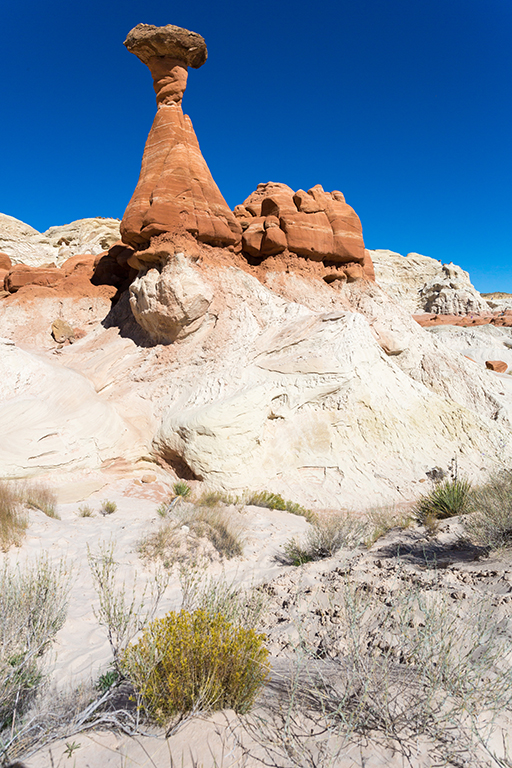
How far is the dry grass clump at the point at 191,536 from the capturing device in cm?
496

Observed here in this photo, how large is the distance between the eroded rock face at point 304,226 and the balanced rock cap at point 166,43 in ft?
15.4

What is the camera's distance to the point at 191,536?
17.9 feet

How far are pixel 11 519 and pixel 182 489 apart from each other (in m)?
3.63

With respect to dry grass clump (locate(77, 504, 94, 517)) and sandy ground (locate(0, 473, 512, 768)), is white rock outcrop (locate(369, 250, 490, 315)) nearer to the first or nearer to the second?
sandy ground (locate(0, 473, 512, 768))

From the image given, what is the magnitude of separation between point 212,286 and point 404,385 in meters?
6.01

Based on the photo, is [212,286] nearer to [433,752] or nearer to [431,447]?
[431,447]

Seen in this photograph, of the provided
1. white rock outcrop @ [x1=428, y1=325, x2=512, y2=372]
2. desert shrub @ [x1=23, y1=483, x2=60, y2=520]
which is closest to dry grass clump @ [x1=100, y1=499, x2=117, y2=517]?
desert shrub @ [x1=23, y1=483, x2=60, y2=520]

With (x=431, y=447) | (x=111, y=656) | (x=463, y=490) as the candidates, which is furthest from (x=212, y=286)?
(x=111, y=656)

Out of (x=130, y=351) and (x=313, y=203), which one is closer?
(x=130, y=351)

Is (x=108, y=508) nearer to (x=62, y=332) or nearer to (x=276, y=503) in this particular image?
(x=276, y=503)

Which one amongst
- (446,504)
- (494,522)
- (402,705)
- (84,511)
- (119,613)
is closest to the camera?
(402,705)

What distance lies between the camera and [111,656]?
2.96 metres

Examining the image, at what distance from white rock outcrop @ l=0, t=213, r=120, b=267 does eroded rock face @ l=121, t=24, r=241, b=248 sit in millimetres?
15910

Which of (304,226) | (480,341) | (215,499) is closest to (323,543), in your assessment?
(215,499)
